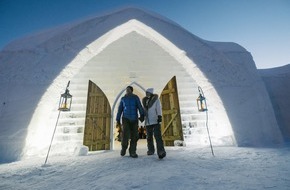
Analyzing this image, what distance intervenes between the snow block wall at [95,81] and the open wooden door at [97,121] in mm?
261

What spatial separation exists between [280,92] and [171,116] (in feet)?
14.8

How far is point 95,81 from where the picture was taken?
6500 millimetres

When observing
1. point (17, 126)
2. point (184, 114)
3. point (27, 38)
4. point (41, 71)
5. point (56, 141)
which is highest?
point (27, 38)

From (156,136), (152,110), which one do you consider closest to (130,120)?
(152,110)

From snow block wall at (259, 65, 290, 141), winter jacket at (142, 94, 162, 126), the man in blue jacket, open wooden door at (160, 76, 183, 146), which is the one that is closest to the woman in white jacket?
winter jacket at (142, 94, 162, 126)

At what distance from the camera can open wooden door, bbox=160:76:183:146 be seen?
227 inches

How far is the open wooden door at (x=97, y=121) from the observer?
5.41 meters

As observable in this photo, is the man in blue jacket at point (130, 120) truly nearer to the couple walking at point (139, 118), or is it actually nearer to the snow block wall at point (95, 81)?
the couple walking at point (139, 118)

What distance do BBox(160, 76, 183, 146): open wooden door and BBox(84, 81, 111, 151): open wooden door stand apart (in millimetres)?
2129

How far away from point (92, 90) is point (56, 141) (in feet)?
6.75

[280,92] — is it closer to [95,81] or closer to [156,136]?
[156,136]

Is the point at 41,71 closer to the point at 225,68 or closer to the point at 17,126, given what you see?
the point at 17,126

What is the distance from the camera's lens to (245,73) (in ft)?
16.0

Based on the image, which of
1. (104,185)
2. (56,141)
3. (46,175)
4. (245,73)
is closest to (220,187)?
(104,185)
